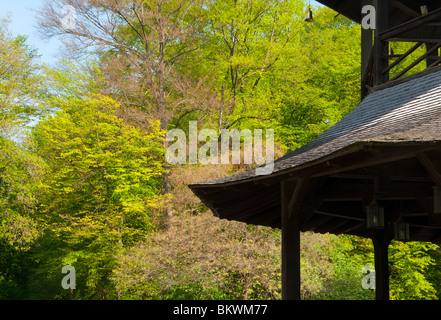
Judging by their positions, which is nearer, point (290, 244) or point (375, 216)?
point (290, 244)

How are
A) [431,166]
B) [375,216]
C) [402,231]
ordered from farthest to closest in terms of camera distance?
[402,231] < [375,216] < [431,166]

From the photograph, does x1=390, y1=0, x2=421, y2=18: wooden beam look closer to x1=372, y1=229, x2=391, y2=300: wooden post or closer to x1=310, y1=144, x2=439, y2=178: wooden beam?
x1=372, y1=229, x2=391, y2=300: wooden post

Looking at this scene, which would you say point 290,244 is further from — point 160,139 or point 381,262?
point 160,139

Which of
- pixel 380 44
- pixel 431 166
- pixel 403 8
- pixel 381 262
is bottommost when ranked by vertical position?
pixel 381 262

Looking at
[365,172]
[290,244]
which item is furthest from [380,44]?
[290,244]

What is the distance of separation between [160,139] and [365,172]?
14.5m

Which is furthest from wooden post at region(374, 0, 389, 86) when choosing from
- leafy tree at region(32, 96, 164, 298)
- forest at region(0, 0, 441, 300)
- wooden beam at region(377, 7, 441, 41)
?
leafy tree at region(32, 96, 164, 298)

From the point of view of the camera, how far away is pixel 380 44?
23.3ft

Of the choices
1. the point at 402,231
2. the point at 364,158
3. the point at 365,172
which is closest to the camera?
the point at 364,158

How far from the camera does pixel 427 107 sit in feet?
17.2

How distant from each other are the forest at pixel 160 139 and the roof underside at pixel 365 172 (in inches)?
324

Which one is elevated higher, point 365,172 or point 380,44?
point 380,44

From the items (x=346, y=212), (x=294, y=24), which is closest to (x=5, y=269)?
(x=294, y=24)
